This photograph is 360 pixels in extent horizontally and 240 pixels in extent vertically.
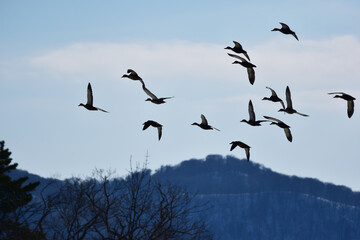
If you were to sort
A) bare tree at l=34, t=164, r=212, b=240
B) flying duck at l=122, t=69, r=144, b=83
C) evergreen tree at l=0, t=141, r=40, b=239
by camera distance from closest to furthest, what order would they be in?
flying duck at l=122, t=69, r=144, b=83, bare tree at l=34, t=164, r=212, b=240, evergreen tree at l=0, t=141, r=40, b=239

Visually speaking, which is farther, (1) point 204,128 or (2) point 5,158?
(2) point 5,158

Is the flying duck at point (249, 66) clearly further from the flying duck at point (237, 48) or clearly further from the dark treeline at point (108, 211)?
the dark treeline at point (108, 211)

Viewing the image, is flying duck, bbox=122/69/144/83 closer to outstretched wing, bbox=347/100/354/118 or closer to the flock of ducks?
the flock of ducks

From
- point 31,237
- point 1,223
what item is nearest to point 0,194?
point 1,223

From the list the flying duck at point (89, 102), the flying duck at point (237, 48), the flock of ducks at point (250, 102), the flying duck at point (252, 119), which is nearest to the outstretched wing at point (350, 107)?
the flock of ducks at point (250, 102)

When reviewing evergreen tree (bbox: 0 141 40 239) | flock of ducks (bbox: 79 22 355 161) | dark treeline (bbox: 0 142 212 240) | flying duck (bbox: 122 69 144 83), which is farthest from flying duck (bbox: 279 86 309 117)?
evergreen tree (bbox: 0 141 40 239)

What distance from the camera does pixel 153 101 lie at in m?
18.8

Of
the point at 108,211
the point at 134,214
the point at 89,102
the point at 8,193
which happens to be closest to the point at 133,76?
the point at 89,102

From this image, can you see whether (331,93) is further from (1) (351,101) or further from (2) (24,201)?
(2) (24,201)

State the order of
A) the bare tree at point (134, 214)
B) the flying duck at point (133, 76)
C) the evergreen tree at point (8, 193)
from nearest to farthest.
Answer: the flying duck at point (133, 76), the bare tree at point (134, 214), the evergreen tree at point (8, 193)

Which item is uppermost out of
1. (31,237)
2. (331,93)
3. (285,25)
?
(285,25)

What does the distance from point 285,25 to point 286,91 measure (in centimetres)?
206

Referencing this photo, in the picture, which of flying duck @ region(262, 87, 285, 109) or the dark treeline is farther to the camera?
the dark treeline

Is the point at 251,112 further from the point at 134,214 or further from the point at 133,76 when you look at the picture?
the point at 134,214
